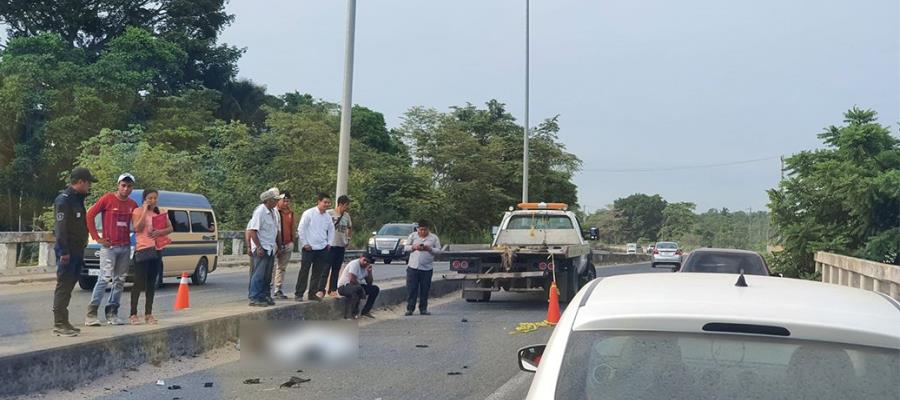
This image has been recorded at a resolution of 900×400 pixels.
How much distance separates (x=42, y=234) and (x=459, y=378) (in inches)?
635

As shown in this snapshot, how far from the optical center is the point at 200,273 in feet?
65.6

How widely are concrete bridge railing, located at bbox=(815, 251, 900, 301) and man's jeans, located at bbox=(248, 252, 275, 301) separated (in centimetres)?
812

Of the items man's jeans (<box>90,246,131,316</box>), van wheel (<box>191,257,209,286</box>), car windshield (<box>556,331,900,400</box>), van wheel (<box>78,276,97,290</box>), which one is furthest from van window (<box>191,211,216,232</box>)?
car windshield (<box>556,331,900,400</box>)

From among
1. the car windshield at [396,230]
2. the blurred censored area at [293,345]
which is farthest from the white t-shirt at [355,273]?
the car windshield at [396,230]

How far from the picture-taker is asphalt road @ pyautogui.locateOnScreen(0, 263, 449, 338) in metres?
12.2

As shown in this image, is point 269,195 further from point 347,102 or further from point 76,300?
point 76,300

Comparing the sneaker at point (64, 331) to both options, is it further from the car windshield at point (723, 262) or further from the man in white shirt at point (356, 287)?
the car windshield at point (723, 262)

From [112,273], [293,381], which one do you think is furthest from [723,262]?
[112,273]

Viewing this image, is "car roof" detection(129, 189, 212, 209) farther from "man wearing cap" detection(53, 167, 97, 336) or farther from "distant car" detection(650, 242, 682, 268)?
"distant car" detection(650, 242, 682, 268)

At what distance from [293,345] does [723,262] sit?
7.08m

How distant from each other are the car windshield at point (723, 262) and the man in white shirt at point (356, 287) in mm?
5058

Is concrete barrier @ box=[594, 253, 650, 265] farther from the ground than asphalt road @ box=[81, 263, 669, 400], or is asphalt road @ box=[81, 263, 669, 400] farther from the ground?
concrete barrier @ box=[594, 253, 650, 265]

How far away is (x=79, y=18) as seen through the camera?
192 feet

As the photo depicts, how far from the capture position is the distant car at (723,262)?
543 inches
